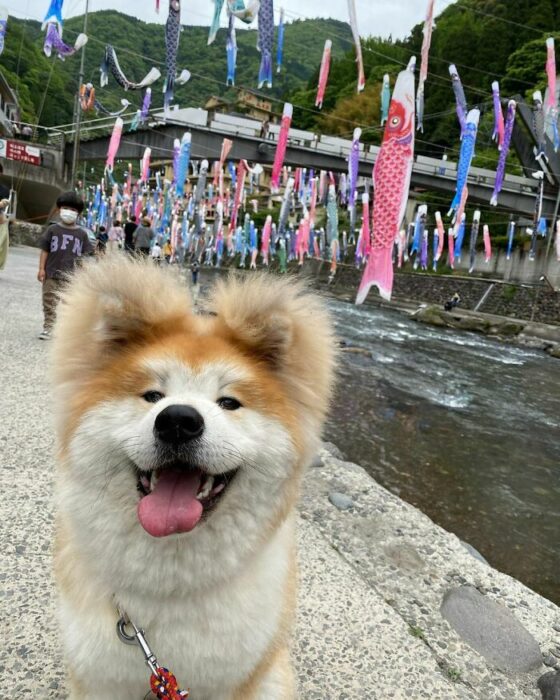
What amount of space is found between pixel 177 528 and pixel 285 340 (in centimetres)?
54

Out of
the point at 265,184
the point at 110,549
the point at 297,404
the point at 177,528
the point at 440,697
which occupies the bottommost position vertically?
the point at 440,697

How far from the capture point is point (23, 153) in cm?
2077

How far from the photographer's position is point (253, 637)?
4.03ft

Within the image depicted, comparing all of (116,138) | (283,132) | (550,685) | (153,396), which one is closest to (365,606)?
(550,685)

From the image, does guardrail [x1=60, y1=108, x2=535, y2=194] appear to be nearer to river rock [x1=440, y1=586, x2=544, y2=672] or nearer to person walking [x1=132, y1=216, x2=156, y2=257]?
person walking [x1=132, y1=216, x2=156, y2=257]

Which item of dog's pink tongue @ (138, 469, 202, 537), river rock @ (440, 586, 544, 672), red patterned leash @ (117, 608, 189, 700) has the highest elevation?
dog's pink tongue @ (138, 469, 202, 537)

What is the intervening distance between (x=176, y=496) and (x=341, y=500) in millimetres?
2095

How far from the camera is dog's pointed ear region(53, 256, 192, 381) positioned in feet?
3.92

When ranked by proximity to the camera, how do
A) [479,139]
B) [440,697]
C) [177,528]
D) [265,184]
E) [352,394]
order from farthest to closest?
1. [265,184]
2. [479,139]
3. [352,394]
4. [440,697]
5. [177,528]

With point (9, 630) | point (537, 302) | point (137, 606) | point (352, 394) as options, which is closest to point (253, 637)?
point (137, 606)

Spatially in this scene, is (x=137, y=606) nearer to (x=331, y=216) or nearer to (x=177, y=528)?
(x=177, y=528)

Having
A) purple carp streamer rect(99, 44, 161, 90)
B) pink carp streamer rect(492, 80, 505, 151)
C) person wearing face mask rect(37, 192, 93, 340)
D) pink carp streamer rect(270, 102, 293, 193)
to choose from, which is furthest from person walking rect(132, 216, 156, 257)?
pink carp streamer rect(492, 80, 505, 151)

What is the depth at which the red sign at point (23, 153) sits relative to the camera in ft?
67.5

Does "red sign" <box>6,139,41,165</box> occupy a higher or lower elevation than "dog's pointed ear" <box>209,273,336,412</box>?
higher
